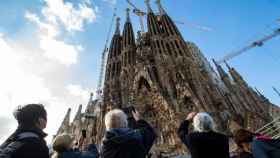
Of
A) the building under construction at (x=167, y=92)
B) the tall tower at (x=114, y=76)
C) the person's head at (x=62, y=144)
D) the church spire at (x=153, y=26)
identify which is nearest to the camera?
the person's head at (x=62, y=144)

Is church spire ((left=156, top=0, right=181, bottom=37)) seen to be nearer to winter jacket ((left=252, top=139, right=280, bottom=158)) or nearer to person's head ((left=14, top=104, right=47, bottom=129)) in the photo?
winter jacket ((left=252, top=139, right=280, bottom=158))

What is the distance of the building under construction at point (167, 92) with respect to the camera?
17.2m

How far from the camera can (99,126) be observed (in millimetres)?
21141

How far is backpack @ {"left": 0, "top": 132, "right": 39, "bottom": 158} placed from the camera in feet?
6.79

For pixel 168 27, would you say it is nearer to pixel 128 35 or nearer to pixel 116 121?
pixel 128 35

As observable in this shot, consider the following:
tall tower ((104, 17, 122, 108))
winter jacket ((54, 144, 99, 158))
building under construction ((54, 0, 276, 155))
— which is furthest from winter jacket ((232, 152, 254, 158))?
tall tower ((104, 17, 122, 108))

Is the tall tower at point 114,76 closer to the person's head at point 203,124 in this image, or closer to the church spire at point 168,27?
the church spire at point 168,27

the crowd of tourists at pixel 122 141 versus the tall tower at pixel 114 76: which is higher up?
the tall tower at pixel 114 76

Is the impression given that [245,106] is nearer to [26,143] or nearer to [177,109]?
[177,109]

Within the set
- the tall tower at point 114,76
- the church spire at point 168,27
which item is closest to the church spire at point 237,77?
the church spire at point 168,27

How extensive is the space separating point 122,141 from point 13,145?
1147mm

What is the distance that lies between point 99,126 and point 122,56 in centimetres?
1192

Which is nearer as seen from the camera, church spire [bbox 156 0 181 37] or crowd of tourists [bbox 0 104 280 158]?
crowd of tourists [bbox 0 104 280 158]

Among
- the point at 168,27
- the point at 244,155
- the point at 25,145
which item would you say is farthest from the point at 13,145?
the point at 168,27
